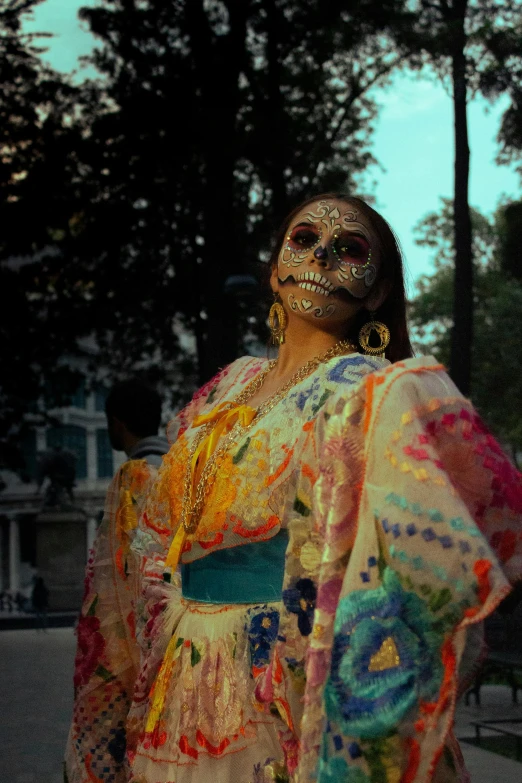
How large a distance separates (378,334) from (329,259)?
0.24 meters

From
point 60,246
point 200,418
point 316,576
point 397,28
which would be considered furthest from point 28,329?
point 316,576

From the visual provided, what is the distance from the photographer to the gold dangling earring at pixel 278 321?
3277 mm

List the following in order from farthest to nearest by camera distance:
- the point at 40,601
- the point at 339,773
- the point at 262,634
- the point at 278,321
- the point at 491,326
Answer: the point at 491,326, the point at 40,601, the point at 278,321, the point at 262,634, the point at 339,773

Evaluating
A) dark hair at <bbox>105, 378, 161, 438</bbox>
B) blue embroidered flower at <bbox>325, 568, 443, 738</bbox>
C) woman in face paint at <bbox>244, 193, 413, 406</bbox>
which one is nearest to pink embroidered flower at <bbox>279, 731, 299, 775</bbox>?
blue embroidered flower at <bbox>325, 568, 443, 738</bbox>

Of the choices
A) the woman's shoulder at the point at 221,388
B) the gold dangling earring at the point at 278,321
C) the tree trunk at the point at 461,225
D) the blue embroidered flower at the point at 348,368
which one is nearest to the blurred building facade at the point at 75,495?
the tree trunk at the point at 461,225

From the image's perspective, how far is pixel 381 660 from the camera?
6.54 ft

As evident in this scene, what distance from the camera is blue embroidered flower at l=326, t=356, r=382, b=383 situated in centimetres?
286

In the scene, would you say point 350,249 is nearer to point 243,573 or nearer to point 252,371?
point 252,371

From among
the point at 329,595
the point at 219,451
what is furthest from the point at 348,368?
the point at 329,595

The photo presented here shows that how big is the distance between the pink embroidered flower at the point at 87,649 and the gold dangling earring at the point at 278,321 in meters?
1.10

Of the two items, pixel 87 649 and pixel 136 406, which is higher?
pixel 136 406

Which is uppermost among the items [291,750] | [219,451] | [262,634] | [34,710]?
[219,451]

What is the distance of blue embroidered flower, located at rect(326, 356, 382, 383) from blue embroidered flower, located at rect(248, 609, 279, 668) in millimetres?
578

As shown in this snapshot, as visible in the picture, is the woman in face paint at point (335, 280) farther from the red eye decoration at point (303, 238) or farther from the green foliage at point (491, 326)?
the green foliage at point (491, 326)
